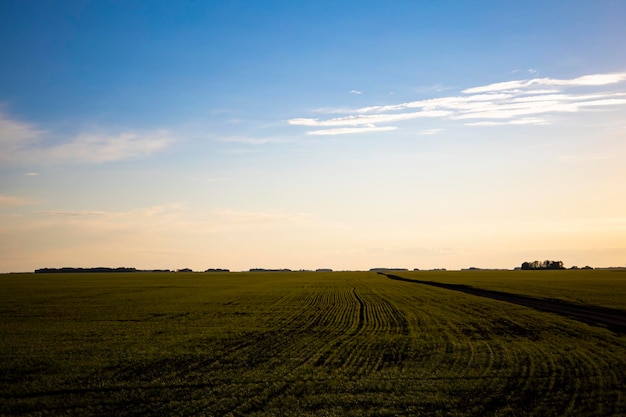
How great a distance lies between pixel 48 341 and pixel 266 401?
612 inches

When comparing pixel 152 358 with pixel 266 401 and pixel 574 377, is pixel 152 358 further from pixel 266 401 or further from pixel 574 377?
pixel 574 377

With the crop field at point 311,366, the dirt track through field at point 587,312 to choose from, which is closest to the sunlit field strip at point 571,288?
the dirt track through field at point 587,312

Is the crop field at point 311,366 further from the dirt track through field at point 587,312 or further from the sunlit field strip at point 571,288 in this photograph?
the sunlit field strip at point 571,288

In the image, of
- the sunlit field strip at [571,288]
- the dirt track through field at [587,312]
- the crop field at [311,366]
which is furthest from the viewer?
the sunlit field strip at [571,288]

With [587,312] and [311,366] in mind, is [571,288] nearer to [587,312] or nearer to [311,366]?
[587,312]

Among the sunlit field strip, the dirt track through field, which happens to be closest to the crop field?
the dirt track through field

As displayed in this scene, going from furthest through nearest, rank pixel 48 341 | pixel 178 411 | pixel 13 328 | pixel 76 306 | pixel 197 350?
pixel 76 306 < pixel 13 328 < pixel 48 341 < pixel 197 350 < pixel 178 411

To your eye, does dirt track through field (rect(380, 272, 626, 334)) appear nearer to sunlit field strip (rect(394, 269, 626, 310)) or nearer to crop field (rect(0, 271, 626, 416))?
crop field (rect(0, 271, 626, 416))

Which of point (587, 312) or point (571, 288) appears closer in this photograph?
point (587, 312)

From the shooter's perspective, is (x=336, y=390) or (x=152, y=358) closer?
(x=336, y=390)

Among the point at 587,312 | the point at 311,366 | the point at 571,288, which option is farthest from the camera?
the point at 571,288

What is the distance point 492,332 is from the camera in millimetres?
29125

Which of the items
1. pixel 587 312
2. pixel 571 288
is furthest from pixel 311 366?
pixel 571 288

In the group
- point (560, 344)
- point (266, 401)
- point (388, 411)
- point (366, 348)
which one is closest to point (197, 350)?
point (366, 348)
